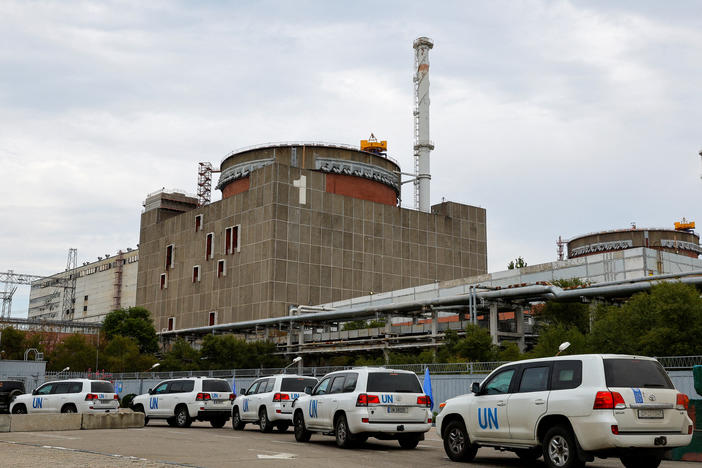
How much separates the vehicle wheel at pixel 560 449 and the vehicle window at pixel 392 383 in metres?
5.44

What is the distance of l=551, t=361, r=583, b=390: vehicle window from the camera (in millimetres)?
12180

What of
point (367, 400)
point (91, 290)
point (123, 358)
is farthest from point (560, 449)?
point (91, 290)

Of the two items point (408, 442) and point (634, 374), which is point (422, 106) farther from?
point (634, 374)

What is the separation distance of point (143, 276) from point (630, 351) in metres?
81.2

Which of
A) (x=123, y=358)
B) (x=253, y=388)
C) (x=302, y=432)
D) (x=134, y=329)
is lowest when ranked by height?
(x=302, y=432)

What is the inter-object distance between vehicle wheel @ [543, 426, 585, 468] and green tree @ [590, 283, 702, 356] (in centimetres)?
2285

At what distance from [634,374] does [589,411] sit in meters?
1.05

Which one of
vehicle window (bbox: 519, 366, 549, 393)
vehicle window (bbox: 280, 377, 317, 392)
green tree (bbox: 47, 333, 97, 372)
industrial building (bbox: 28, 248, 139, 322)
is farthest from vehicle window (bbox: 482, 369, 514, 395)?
industrial building (bbox: 28, 248, 139, 322)

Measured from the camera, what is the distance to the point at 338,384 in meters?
18.2

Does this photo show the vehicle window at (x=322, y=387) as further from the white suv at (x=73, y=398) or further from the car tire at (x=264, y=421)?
the white suv at (x=73, y=398)

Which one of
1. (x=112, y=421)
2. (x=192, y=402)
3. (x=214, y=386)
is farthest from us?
(x=214, y=386)

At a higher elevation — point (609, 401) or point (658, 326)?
point (658, 326)

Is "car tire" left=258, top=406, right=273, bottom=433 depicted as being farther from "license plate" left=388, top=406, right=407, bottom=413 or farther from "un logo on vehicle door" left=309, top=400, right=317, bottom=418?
"license plate" left=388, top=406, right=407, bottom=413

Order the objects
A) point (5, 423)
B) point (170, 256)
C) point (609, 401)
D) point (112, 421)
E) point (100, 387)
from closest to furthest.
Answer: point (609, 401) → point (5, 423) → point (112, 421) → point (100, 387) → point (170, 256)
